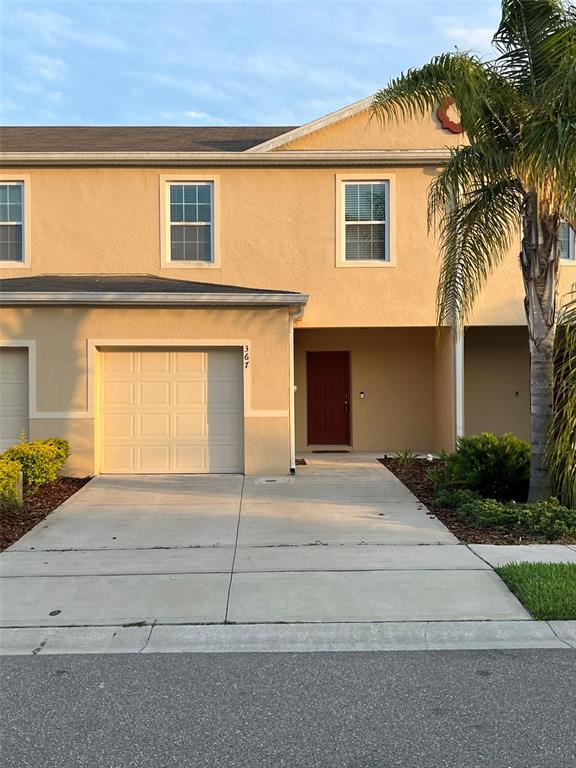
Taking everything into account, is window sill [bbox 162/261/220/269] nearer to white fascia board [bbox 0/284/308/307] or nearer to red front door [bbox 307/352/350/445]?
white fascia board [bbox 0/284/308/307]

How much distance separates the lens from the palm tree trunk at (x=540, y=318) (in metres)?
8.24

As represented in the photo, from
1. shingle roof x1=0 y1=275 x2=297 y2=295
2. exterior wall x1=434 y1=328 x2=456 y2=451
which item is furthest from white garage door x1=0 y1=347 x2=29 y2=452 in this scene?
exterior wall x1=434 y1=328 x2=456 y2=451

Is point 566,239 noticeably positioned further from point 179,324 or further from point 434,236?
point 179,324

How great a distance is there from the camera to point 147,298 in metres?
11.2

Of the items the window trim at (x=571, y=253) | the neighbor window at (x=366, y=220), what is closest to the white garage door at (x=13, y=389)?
the neighbor window at (x=366, y=220)

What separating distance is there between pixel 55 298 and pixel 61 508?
400cm

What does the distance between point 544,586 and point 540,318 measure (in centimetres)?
408

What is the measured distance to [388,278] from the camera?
13.3 m

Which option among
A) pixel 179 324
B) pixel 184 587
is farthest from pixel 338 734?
pixel 179 324

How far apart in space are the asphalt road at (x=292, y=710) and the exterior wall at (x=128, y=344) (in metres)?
7.07

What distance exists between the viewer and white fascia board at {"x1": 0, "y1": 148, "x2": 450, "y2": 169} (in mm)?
12867

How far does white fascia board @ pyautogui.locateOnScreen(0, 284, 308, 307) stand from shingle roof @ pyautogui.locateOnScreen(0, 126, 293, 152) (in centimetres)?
390

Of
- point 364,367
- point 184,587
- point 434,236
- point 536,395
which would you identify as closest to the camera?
point 184,587

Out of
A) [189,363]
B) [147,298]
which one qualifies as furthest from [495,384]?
[147,298]
